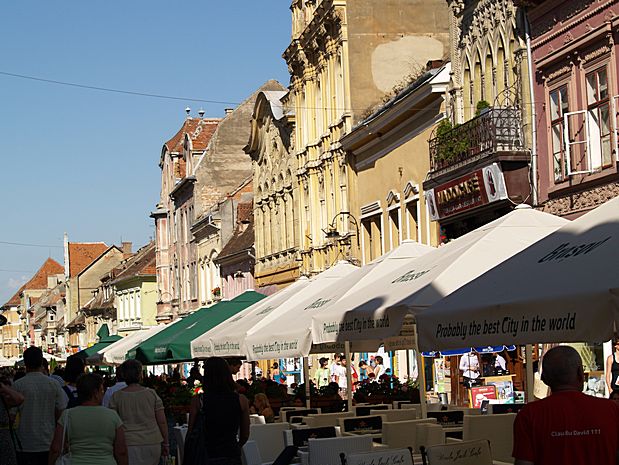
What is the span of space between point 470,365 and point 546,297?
68.0ft

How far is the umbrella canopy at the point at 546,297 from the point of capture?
747 centimetres

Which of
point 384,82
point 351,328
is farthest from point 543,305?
point 384,82

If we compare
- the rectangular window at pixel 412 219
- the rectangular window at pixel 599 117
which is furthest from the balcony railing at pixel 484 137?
the rectangular window at pixel 412 219

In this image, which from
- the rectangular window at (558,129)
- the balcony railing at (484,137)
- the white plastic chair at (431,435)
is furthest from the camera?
the balcony railing at (484,137)

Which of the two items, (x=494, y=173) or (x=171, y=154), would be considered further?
(x=171, y=154)

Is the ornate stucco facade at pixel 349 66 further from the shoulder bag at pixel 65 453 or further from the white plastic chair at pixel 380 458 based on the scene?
the shoulder bag at pixel 65 453

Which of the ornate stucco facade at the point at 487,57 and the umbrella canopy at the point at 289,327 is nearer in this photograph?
the umbrella canopy at the point at 289,327

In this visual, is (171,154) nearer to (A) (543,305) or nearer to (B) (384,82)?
(B) (384,82)

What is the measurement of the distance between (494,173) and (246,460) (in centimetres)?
1333

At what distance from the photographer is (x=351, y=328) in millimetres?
13289

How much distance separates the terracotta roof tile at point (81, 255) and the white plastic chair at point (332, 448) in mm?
130289

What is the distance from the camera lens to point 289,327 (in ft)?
53.5

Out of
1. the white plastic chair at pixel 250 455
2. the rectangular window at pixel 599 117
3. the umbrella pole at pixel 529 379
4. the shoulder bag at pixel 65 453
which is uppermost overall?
the rectangular window at pixel 599 117

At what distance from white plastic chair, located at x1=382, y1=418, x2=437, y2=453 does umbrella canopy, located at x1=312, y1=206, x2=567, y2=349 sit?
3.38 feet
